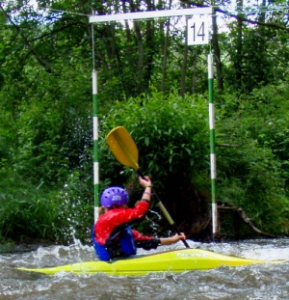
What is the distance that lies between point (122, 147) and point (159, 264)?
143cm

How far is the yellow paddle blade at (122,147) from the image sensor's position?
6242mm

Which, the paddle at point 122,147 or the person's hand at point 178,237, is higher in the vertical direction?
the paddle at point 122,147

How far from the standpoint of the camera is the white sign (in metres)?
6.91

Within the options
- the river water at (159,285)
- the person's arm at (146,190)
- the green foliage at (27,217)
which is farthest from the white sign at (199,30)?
the river water at (159,285)

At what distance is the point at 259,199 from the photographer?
8.05m

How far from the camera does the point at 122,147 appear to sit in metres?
6.28

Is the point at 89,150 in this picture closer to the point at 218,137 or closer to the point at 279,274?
the point at 218,137

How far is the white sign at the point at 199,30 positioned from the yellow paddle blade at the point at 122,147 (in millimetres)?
1473

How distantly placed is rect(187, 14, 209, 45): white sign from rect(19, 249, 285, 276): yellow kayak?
2.62 metres

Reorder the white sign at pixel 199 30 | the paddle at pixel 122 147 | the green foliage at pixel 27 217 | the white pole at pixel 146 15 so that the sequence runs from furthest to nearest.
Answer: the green foliage at pixel 27 217, the white sign at pixel 199 30, the white pole at pixel 146 15, the paddle at pixel 122 147

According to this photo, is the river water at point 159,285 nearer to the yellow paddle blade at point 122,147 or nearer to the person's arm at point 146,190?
the person's arm at point 146,190

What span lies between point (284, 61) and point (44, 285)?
377 inches

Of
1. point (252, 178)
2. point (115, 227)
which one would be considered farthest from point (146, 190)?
point (252, 178)

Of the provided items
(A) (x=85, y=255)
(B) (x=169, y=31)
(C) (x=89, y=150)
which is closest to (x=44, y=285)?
(A) (x=85, y=255)
